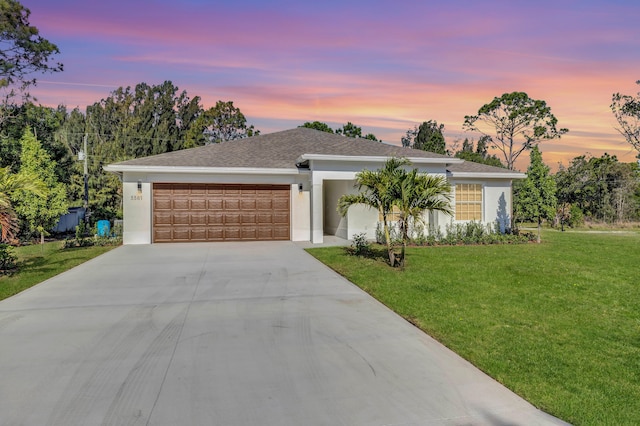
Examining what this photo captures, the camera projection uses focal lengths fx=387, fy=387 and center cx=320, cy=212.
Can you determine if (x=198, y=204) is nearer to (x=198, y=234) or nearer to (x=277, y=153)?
(x=198, y=234)

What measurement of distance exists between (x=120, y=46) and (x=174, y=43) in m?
2.03

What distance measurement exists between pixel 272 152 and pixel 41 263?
9700 mm

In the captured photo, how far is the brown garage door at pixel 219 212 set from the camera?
15.1 meters

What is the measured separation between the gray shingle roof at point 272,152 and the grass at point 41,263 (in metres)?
3.52

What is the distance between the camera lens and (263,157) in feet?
54.7

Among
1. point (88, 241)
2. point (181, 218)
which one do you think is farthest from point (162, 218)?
point (88, 241)

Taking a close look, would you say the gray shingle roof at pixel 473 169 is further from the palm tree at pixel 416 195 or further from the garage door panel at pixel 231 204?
the garage door panel at pixel 231 204

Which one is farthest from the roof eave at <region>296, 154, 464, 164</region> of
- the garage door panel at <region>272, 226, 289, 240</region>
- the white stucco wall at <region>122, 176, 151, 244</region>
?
the white stucco wall at <region>122, 176, 151, 244</region>

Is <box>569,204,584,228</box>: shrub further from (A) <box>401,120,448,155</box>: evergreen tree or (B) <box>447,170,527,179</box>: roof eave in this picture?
(A) <box>401,120,448,155</box>: evergreen tree

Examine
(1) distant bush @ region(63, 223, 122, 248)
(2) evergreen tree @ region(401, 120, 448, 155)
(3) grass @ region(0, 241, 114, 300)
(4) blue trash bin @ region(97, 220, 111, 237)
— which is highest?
(2) evergreen tree @ region(401, 120, 448, 155)

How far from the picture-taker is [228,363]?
4.33 meters

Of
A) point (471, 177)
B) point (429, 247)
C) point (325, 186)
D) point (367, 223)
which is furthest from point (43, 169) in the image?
point (471, 177)

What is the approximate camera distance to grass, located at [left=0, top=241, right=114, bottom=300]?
27.1 feet

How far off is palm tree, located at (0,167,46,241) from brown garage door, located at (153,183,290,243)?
233 inches
